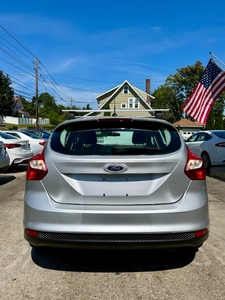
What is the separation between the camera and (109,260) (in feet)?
11.9

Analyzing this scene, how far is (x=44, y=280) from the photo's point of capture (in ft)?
10.5

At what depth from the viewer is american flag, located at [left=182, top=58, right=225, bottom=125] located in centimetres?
1127

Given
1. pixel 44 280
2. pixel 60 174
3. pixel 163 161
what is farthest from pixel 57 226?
pixel 163 161

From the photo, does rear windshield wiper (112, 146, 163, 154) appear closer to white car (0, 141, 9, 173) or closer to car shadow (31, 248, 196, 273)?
car shadow (31, 248, 196, 273)

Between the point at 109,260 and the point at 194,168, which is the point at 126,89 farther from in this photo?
the point at 194,168

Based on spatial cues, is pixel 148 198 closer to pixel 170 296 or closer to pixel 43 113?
pixel 170 296

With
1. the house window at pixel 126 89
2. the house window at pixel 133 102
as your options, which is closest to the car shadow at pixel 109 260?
the house window at pixel 133 102

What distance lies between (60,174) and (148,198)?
86 cm

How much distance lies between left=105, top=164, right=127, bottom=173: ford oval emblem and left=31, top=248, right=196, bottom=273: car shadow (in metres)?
1.07

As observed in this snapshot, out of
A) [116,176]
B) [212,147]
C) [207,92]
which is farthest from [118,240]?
[207,92]

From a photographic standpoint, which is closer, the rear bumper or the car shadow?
the rear bumper

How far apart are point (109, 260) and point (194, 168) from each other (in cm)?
148

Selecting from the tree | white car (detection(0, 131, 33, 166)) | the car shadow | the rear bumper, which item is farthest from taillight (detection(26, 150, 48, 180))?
the tree

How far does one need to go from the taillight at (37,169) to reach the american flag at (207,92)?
9.33 metres
